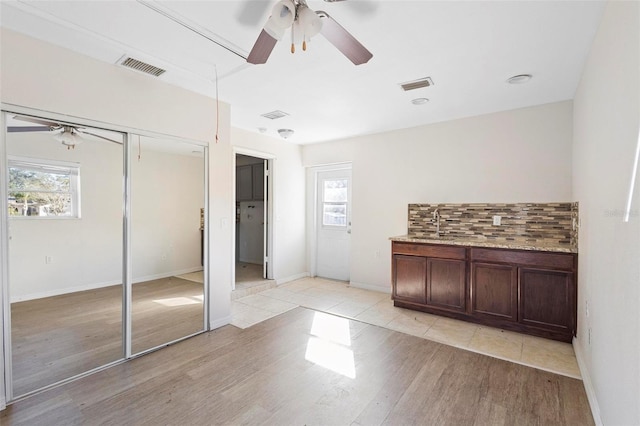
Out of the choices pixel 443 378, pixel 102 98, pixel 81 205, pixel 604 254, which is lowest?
pixel 443 378

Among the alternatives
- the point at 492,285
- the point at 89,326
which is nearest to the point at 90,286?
the point at 89,326

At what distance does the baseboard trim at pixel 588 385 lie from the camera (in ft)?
6.25

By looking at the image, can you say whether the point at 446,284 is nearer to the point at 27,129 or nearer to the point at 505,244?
the point at 505,244

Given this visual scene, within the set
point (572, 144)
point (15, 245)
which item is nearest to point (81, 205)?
point (15, 245)

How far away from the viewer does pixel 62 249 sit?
2689 mm

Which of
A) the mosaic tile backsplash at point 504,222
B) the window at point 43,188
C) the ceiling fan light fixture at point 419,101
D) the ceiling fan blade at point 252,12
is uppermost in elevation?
the ceiling fan blade at point 252,12

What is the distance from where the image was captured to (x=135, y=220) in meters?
2.85

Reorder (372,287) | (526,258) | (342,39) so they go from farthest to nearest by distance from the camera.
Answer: (372,287)
(526,258)
(342,39)

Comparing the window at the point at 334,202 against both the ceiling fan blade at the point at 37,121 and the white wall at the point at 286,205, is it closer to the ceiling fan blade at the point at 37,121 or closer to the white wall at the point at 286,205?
the white wall at the point at 286,205

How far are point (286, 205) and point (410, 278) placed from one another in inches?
103

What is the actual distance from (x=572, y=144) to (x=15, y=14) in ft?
16.5

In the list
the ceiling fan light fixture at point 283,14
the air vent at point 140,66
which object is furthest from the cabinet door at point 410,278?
the air vent at point 140,66

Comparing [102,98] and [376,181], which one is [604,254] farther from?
[102,98]

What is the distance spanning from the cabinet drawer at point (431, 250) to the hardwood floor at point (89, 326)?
8.37 feet
